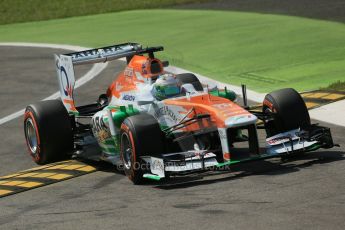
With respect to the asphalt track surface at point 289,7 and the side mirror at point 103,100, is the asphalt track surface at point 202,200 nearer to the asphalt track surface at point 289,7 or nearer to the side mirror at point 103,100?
the side mirror at point 103,100

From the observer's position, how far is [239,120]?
1354 centimetres

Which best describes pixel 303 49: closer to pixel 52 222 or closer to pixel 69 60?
pixel 69 60

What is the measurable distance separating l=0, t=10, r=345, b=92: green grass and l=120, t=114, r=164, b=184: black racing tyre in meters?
7.88

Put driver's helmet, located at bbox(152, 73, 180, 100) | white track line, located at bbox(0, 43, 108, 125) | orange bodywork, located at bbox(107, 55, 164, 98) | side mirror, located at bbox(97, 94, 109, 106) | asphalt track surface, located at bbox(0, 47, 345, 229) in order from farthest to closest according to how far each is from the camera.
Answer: white track line, located at bbox(0, 43, 108, 125)
side mirror, located at bbox(97, 94, 109, 106)
orange bodywork, located at bbox(107, 55, 164, 98)
driver's helmet, located at bbox(152, 73, 180, 100)
asphalt track surface, located at bbox(0, 47, 345, 229)

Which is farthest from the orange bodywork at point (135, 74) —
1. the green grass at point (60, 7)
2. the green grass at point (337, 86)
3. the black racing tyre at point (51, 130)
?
the green grass at point (60, 7)

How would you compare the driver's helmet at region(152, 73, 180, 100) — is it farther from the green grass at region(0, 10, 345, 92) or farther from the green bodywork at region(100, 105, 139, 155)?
the green grass at region(0, 10, 345, 92)

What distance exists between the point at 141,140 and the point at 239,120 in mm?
1478

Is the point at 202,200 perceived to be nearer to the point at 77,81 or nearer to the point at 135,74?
the point at 135,74

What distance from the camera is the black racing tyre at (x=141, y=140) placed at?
13.8 m

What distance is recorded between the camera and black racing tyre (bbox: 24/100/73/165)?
1587cm

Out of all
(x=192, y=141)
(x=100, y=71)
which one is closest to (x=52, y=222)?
(x=192, y=141)

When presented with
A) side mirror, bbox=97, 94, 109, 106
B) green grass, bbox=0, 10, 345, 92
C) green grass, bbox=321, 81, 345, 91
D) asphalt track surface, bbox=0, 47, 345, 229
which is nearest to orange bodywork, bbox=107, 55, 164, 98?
side mirror, bbox=97, 94, 109, 106

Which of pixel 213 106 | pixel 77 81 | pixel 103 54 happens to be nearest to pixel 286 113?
pixel 213 106

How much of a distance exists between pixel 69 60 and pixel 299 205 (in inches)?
239
